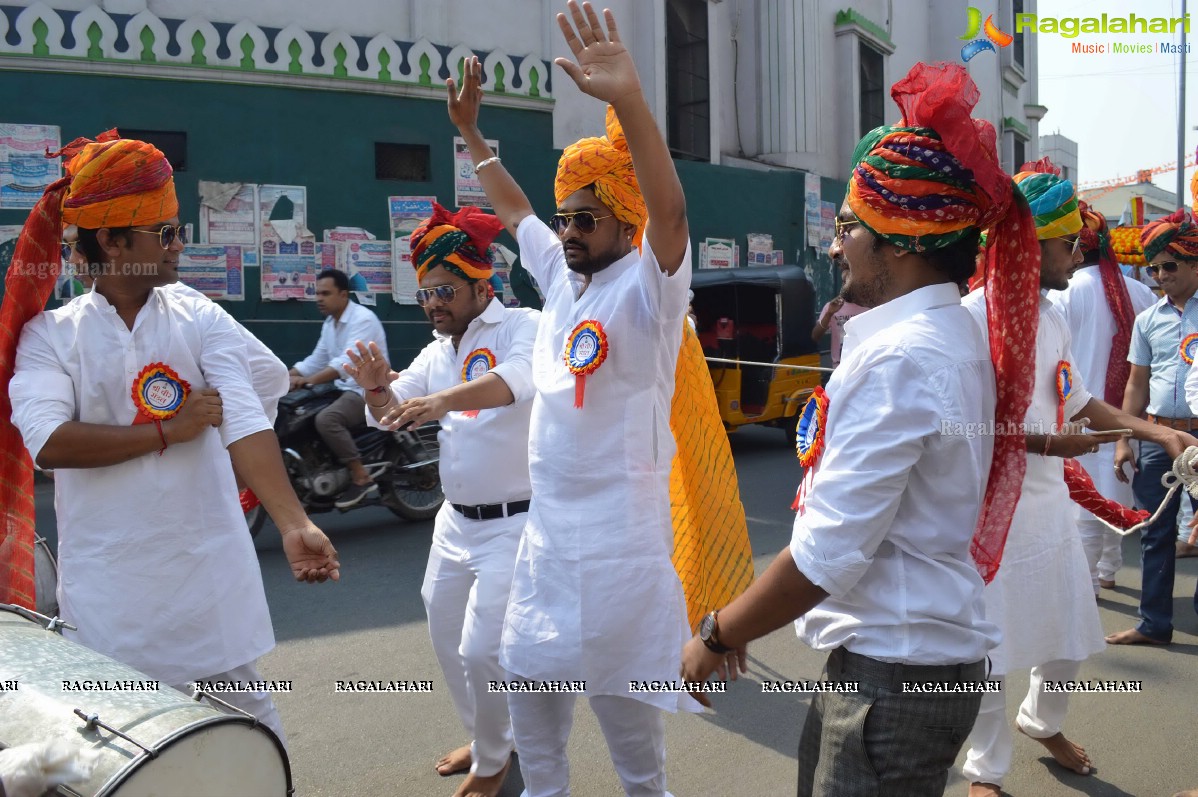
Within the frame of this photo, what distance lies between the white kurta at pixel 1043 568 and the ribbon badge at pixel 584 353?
130 cm

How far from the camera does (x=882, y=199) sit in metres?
2.08

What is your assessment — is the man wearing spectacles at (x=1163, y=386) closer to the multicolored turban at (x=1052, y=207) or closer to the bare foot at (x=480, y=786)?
the multicolored turban at (x=1052, y=207)

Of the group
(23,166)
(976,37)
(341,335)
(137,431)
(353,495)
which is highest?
(976,37)

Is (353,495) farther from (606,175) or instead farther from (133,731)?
(133,731)

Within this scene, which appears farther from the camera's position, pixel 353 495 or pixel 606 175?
pixel 353 495

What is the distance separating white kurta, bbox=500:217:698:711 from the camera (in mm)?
2832

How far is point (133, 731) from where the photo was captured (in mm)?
1832

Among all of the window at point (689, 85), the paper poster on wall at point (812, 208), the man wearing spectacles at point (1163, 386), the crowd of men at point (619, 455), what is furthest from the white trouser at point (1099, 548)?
the paper poster on wall at point (812, 208)

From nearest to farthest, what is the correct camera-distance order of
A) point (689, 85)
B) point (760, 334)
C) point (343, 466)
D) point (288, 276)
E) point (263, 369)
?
point (263, 369) < point (343, 466) < point (288, 276) < point (760, 334) < point (689, 85)

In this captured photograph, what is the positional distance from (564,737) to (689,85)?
14.8 meters

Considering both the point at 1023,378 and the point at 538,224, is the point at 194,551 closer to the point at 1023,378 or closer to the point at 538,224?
the point at 538,224

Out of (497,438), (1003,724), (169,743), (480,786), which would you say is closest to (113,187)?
(497,438)

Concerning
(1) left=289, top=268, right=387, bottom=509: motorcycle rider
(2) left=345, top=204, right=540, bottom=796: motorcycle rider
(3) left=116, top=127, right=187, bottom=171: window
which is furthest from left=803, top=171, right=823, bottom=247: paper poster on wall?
(2) left=345, top=204, right=540, bottom=796: motorcycle rider

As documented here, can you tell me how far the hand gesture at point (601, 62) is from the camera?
2.38m
